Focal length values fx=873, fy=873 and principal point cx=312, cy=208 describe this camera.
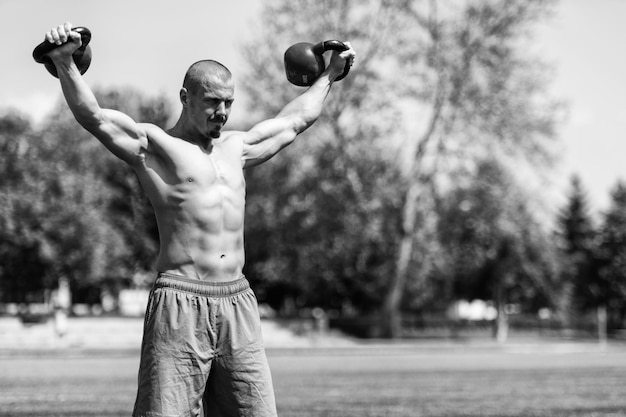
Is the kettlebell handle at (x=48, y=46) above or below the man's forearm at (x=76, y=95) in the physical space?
above

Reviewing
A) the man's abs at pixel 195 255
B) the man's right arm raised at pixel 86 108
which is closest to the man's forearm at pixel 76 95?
the man's right arm raised at pixel 86 108

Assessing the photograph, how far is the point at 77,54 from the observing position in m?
3.90

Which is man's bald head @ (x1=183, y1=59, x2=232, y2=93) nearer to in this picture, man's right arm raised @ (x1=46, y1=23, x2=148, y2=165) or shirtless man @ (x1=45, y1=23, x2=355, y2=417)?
shirtless man @ (x1=45, y1=23, x2=355, y2=417)

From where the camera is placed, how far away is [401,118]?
104ft

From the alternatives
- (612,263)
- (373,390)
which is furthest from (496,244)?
(373,390)

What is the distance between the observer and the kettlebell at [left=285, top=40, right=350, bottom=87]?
15.4 ft

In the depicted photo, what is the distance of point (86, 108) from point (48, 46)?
0.32m

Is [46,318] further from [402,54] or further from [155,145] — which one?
[155,145]

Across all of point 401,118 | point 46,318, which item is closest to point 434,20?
point 401,118

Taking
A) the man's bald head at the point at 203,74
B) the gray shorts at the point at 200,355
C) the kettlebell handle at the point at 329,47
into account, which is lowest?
the gray shorts at the point at 200,355

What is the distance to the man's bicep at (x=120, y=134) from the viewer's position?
Answer: 3.78 metres

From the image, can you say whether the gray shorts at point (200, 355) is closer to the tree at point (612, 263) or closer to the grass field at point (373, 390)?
the grass field at point (373, 390)

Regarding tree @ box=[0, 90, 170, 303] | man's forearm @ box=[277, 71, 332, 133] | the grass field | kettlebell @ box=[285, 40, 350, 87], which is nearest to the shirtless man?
man's forearm @ box=[277, 71, 332, 133]

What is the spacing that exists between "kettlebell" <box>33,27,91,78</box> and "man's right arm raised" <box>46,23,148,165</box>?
0.10 ft
